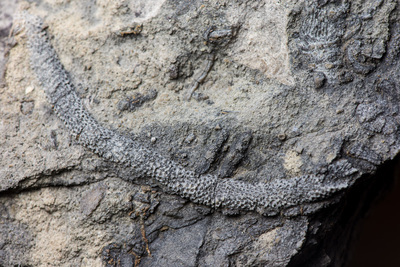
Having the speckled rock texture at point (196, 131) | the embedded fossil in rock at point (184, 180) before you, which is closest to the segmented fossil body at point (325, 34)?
the speckled rock texture at point (196, 131)

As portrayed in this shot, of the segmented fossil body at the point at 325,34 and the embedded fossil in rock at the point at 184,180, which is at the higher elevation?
the segmented fossil body at the point at 325,34

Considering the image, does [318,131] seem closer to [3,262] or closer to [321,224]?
[321,224]

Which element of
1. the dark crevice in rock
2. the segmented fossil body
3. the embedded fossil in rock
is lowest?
the dark crevice in rock

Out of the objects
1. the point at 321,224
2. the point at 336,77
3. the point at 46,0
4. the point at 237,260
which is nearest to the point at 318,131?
the point at 336,77

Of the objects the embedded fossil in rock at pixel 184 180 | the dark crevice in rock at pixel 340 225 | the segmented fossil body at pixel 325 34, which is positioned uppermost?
the segmented fossil body at pixel 325 34

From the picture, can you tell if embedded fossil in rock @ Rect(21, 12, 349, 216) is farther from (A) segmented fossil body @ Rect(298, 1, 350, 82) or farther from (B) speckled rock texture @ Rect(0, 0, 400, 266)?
(A) segmented fossil body @ Rect(298, 1, 350, 82)

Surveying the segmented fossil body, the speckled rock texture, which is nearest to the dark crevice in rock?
the speckled rock texture

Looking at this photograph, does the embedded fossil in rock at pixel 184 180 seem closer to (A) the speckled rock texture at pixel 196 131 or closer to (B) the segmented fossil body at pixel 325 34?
(A) the speckled rock texture at pixel 196 131

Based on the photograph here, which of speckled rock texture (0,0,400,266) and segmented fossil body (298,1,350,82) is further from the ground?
segmented fossil body (298,1,350,82)
